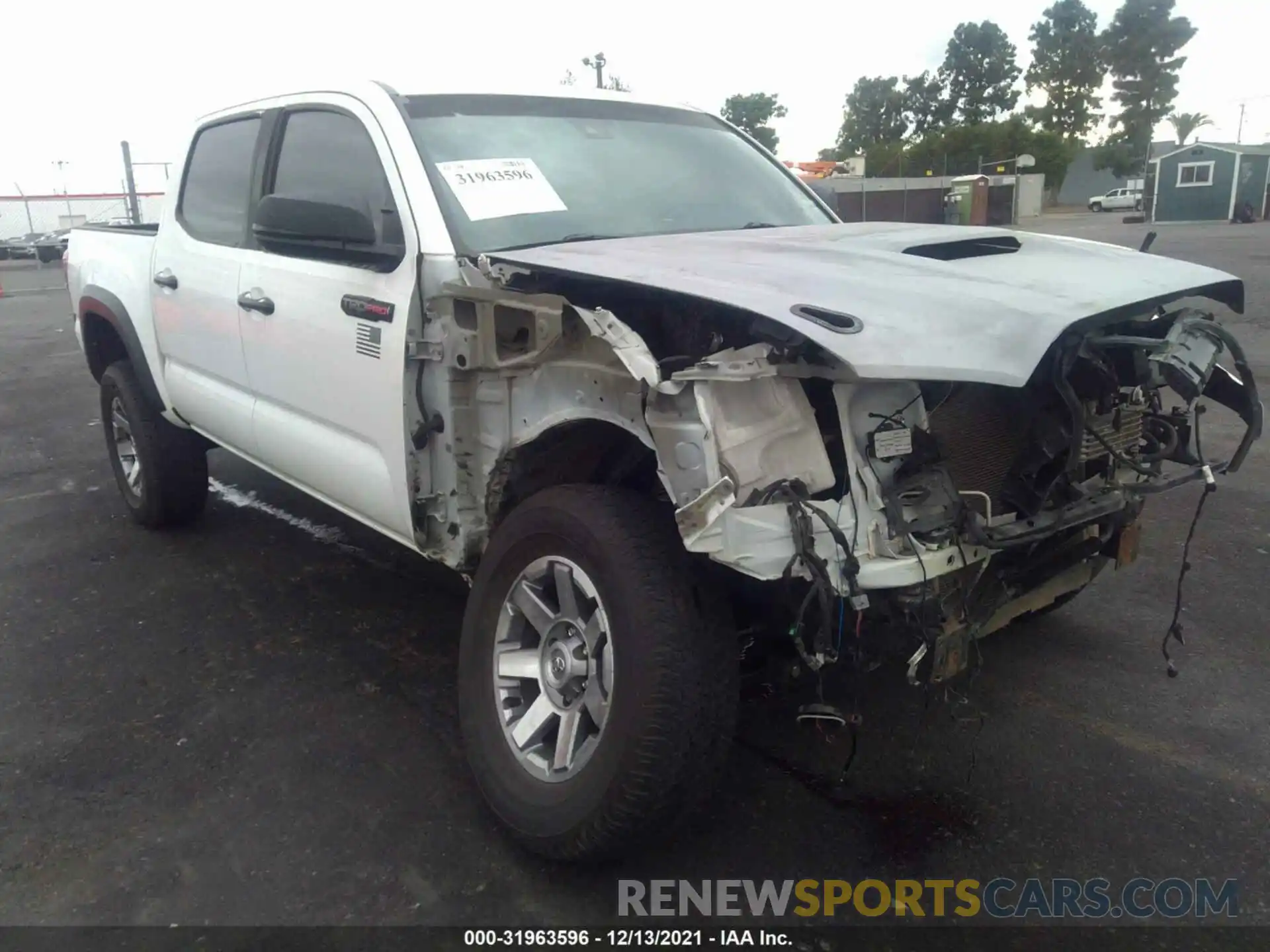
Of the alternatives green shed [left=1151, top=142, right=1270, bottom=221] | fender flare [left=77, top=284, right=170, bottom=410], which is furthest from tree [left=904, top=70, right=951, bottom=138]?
fender flare [left=77, top=284, right=170, bottom=410]

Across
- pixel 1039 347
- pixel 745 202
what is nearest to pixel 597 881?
pixel 1039 347

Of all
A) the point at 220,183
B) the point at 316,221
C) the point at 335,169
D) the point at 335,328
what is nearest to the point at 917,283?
the point at 316,221

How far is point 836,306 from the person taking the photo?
7.31ft

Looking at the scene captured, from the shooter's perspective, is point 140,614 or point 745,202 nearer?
point 745,202

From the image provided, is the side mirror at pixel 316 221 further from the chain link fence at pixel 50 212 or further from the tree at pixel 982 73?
the tree at pixel 982 73

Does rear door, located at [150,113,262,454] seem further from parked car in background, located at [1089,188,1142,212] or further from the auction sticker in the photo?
parked car in background, located at [1089,188,1142,212]

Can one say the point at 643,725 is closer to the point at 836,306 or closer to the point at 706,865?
the point at 706,865

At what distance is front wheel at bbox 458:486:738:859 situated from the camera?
232 cm

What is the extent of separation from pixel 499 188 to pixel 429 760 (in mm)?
1818

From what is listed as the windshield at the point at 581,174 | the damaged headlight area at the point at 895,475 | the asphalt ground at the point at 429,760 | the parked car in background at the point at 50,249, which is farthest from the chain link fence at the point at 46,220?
the damaged headlight area at the point at 895,475

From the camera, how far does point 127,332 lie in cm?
495

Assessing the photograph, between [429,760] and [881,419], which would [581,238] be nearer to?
[881,419]

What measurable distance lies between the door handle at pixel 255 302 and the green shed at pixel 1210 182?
40.9 metres

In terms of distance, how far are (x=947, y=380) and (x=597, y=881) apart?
1.53m
